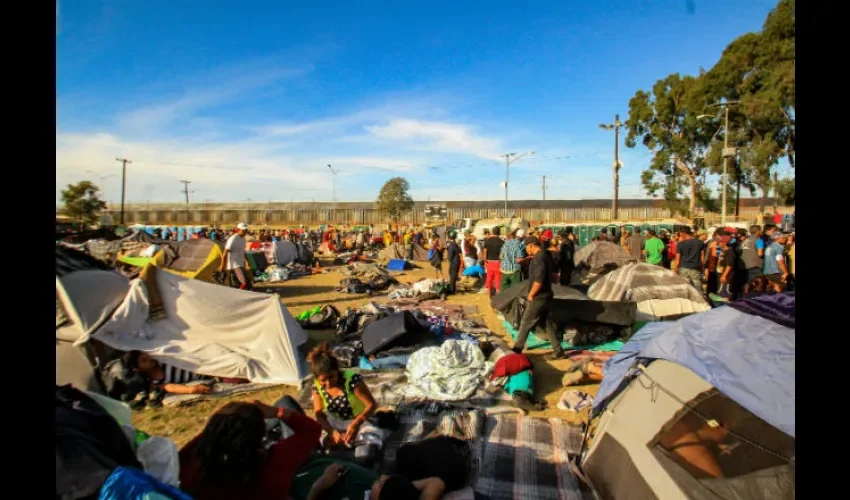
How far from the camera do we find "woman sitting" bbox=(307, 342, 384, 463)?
3730 mm

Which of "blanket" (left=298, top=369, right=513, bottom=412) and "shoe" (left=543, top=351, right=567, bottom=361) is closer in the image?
"blanket" (left=298, top=369, right=513, bottom=412)

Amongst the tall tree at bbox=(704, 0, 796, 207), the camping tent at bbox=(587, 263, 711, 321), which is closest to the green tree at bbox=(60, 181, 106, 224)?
the camping tent at bbox=(587, 263, 711, 321)

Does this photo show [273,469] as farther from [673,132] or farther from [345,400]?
[673,132]

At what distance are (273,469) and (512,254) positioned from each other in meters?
7.28

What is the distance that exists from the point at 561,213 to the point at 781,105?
27.1 m

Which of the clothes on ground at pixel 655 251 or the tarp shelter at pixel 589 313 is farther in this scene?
the clothes on ground at pixel 655 251

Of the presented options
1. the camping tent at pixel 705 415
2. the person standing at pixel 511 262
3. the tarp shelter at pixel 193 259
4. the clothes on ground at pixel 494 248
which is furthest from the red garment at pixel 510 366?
the tarp shelter at pixel 193 259

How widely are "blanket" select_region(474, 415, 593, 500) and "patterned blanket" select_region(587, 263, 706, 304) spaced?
4184 millimetres

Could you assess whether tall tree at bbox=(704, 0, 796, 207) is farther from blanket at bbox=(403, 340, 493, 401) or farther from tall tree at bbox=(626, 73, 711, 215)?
blanket at bbox=(403, 340, 493, 401)

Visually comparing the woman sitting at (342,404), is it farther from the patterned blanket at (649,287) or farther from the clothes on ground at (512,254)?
the clothes on ground at (512,254)

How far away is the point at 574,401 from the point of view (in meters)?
4.96

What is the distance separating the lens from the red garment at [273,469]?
222 cm

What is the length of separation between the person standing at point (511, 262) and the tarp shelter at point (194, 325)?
4.58m
